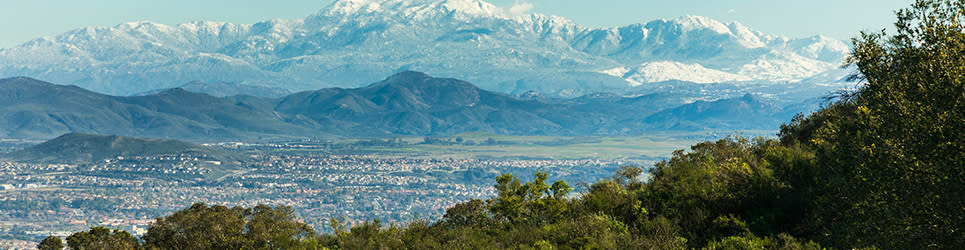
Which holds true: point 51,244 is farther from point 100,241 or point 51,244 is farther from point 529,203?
point 529,203

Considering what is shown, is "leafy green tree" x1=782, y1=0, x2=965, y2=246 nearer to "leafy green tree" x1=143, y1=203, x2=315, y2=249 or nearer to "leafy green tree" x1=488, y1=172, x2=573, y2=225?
"leafy green tree" x1=488, y1=172, x2=573, y2=225

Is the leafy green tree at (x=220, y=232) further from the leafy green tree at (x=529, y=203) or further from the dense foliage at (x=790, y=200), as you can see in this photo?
the leafy green tree at (x=529, y=203)

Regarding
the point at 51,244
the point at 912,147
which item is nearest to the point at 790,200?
the point at 912,147

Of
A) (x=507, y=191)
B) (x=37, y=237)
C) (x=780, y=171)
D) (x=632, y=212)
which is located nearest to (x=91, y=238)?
(x=507, y=191)

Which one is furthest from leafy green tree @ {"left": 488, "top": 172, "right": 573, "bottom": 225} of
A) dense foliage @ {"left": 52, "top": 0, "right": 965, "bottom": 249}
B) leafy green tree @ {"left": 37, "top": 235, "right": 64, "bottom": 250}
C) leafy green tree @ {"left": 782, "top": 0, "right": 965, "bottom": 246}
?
leafy green tree @ {"left": 37, "top": 235, "right": 64, "bottom": 250}

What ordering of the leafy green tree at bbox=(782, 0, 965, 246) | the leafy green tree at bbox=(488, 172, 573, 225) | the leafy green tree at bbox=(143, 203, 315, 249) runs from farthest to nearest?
the leafy green tree at bbox=(488, 172, 573, 225) → the leafy green tree at bbox=(143, 203, 315, 249) → the leafy green tree at bbox=(782, 0, 965, 246)

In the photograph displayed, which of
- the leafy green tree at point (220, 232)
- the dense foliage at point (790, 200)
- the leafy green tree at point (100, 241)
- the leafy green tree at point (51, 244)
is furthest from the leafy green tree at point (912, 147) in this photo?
the leafy green tree at point (51, 244)
